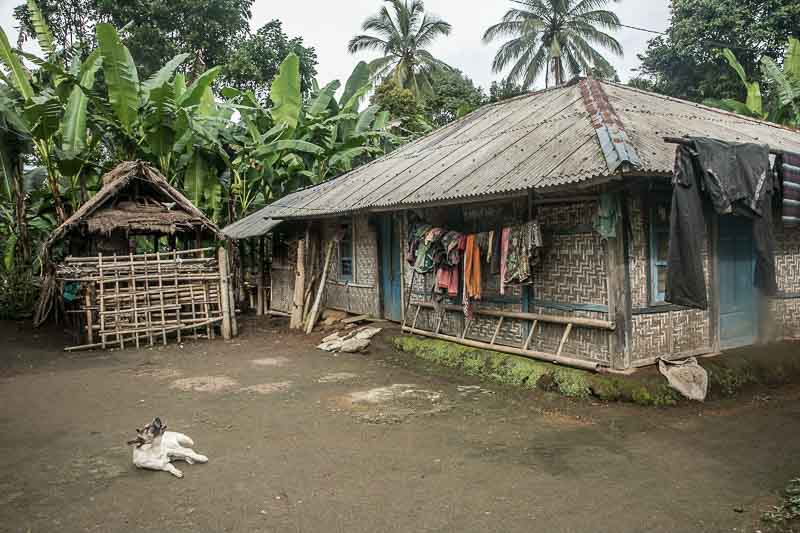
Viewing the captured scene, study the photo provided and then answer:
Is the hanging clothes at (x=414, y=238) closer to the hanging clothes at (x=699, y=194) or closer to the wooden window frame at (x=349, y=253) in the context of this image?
the wooden window frame at (x=349, y=253)

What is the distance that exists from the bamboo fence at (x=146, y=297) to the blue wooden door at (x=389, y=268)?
294cm

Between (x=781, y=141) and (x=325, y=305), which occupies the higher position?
(x=781, y=141)

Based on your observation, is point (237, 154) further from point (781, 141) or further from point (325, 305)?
point (781, 141)

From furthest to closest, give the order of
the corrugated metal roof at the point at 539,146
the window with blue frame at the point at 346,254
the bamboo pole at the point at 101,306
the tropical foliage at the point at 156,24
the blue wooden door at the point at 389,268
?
the tropical foliage at the point at 156,24
the window with blue frame at the point at 346,254
the blue wooden door at the point at 389,268
the bamboo pole at the point at 101,306
the corrugated metal roof at the point at 539,146

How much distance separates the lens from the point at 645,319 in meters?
6.82

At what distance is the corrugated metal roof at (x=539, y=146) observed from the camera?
666 centimetres

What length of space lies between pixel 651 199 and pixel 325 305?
797 cm

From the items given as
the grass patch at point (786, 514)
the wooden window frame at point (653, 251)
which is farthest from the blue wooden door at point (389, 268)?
the grass patch at point (786, 514)

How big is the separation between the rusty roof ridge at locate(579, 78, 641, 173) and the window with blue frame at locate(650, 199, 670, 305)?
977 millimetres

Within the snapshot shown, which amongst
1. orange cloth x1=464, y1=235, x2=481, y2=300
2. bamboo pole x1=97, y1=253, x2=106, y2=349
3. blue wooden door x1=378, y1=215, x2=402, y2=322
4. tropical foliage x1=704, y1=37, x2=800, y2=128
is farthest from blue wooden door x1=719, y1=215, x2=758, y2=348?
bamboo pole x1=97, y1=253, x2=106, y2=349

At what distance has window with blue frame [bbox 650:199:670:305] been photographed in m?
6.90

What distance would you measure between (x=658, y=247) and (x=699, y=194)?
121cm

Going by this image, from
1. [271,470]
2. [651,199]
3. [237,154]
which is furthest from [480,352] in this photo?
[237,154]

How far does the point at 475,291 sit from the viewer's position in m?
8.39
